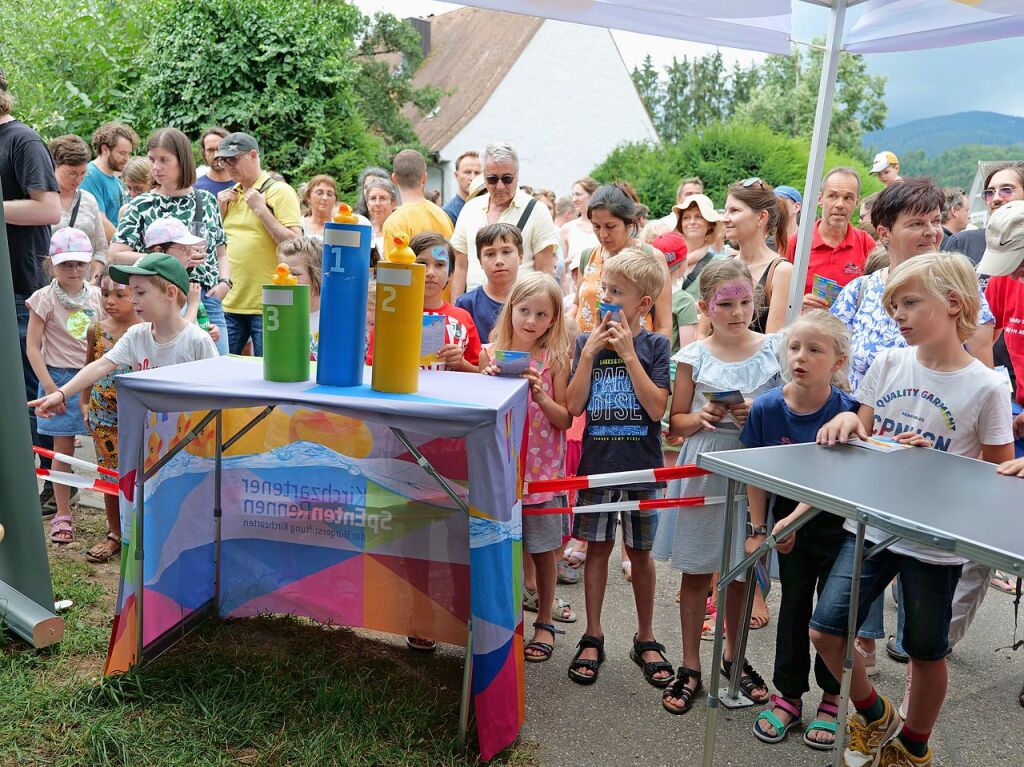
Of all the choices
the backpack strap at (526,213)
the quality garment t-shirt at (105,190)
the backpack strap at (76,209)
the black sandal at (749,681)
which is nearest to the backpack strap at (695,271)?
the backpack strap at (526,213)

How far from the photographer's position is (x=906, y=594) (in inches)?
107

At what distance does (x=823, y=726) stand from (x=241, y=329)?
418 centimetres

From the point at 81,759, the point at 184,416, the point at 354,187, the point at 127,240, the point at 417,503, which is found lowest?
the point at 81,759

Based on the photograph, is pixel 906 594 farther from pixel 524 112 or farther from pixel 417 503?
pixel 524 112

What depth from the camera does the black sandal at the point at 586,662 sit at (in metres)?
3.47

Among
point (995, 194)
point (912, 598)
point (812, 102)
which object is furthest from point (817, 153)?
point (812, 102)

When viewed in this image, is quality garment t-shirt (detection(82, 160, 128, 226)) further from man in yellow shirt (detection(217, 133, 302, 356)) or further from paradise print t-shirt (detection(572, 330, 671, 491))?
paradise print t-shirt (detection(572, 330, 671, 491))

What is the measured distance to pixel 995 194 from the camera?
4.87 metres

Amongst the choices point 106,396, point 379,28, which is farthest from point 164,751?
point 379,28

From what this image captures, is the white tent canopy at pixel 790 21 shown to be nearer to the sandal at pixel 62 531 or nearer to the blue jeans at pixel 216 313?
the blue jeans at pixel 216 313

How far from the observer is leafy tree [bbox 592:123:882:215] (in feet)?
70.5

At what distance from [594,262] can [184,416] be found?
2491 mm

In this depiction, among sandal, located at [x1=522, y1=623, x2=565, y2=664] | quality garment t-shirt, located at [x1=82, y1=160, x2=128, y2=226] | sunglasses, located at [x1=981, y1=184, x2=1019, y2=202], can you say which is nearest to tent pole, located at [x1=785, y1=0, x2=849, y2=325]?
sunglasses, located at [x1=981, y1=184, x2=1019, y2=202]

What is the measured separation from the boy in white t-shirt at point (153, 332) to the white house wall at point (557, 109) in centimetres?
2645
